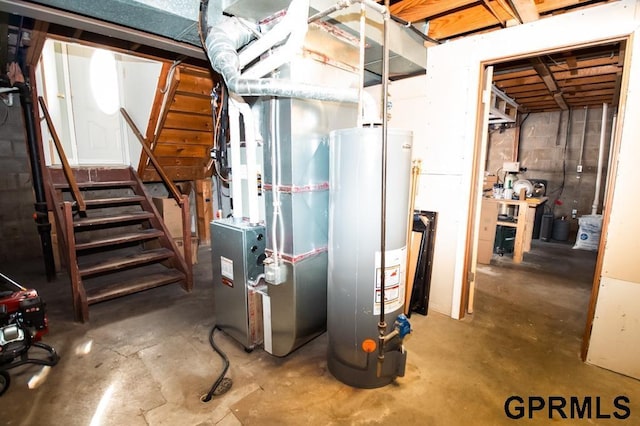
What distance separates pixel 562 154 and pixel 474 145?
4.47 metres

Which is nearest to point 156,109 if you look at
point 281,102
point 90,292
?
point 90,292

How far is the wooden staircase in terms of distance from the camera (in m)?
2.57

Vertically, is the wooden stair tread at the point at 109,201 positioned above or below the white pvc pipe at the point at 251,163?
below

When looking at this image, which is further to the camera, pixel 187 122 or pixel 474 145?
pixel 187 122

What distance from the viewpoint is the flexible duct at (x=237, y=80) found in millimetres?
1595

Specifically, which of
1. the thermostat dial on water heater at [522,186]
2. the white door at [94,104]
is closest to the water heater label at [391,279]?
the thermostat dial on water heater at [522,186]

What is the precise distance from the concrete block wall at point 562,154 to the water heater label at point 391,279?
17.3 ft

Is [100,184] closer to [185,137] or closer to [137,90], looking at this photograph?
[185,137]

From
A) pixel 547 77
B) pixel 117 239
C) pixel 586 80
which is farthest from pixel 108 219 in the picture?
pixel 586 80

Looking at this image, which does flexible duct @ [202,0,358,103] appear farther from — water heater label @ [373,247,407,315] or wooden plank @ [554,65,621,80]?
wooden plank @ [554,65,621,80]

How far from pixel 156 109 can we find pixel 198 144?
82cm

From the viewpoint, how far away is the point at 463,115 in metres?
2.43

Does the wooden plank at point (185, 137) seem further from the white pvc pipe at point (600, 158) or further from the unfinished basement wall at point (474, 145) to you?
the white pvc pipe at point (600, 158)

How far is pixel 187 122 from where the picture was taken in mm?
3609
